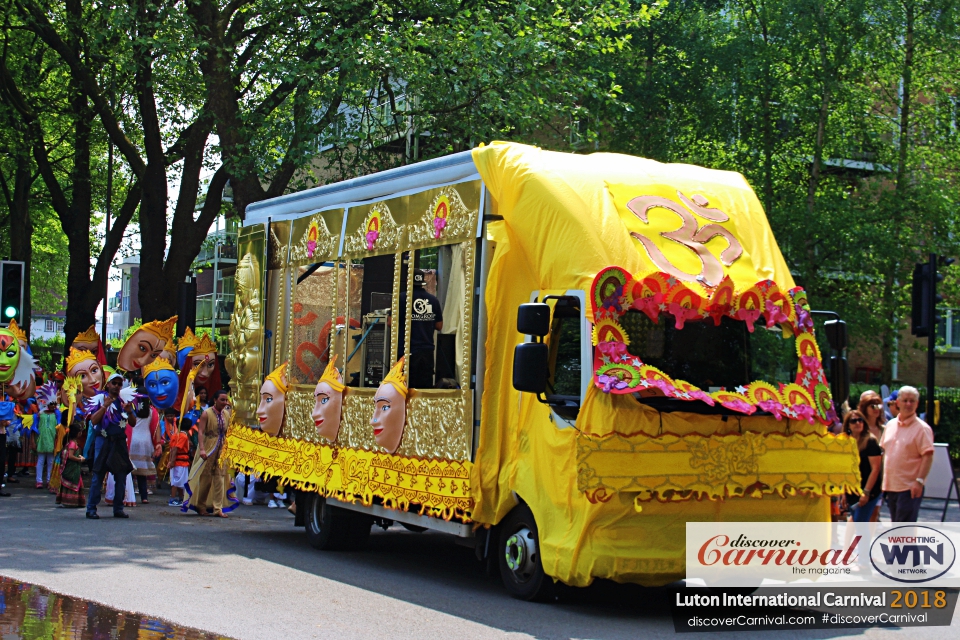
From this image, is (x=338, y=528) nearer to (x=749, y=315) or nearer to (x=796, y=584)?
(x=796, y=584)

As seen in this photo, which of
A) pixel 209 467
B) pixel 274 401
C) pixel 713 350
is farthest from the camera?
pixel 209 467

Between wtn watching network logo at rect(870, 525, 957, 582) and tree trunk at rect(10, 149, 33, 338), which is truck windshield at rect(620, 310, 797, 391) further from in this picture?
tree trunk at rect(10, 149, 33, 338)

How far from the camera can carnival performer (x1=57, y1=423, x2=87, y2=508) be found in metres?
16.3

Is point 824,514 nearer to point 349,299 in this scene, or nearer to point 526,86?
point 349,299

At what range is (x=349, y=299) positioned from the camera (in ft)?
38.8

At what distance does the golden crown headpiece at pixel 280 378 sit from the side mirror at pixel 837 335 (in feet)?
20.0

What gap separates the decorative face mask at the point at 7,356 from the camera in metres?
17.9

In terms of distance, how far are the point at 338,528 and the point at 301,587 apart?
243 centimetres

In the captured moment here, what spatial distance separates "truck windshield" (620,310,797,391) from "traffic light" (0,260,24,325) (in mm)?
12932

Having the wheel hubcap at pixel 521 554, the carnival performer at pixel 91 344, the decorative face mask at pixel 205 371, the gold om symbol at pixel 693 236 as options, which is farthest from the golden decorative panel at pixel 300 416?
the carnival performer at pixel 91 344

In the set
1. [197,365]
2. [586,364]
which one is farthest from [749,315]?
[197,365]

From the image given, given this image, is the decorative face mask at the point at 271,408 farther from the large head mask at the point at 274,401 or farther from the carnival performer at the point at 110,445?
the carnival performer at the point at 110,445

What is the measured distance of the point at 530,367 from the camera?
27.3 feet

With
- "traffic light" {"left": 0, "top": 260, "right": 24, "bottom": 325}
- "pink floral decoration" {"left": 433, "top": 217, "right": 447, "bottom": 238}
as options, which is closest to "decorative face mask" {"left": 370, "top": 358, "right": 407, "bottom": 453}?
"pink floral decoration" {"left": 433, "top": 217, "right": 447, "bottom": 238}
